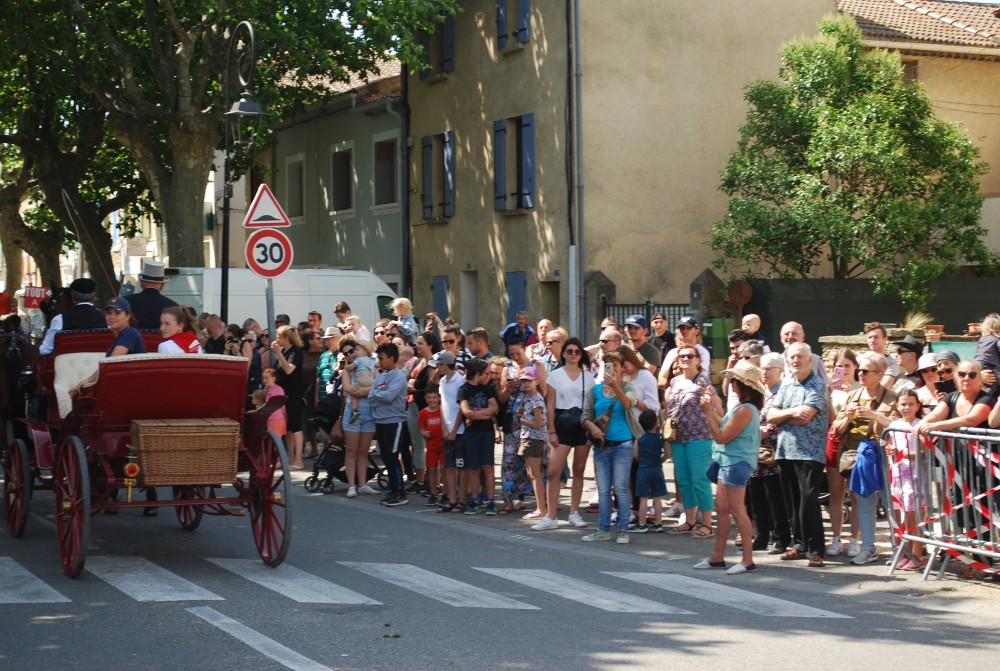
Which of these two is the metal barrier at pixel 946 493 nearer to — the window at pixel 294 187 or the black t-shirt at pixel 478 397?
the black t-shirt at pixel 478 397

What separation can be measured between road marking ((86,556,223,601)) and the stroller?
5.08m

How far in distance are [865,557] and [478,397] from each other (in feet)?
14.1

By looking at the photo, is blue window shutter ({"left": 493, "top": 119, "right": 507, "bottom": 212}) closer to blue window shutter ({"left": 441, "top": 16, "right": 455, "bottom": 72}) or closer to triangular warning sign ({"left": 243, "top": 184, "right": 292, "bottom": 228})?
blue window shutter ({"left": 441, "top": 16, "right": 455, "bottom": 72})

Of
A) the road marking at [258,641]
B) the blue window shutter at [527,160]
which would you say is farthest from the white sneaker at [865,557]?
the blue window shutter at [527,160]

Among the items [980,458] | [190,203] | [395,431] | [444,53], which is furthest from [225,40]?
[980,458]

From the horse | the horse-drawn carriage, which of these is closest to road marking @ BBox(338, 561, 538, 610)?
the horse-drawn carriage

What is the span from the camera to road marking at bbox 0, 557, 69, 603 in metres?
9.25

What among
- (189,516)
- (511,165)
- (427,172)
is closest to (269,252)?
(189,516)

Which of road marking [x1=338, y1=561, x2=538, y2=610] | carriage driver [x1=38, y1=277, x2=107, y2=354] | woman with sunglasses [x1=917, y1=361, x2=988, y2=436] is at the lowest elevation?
road marking [x1=338, y1=561, x2=538, y2=610]

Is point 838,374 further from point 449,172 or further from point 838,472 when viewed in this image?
point 449,172

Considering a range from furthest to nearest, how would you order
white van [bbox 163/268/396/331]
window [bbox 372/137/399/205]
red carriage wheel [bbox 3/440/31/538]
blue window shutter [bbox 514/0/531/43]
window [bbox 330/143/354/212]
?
window [bbox 330/143/354/212]
window [bbox 372/137/399/205]
blue window shutter [bbox 514/0/531/43]
white van [bbox 163/268/396/331]
red carriage wheel [bbox 3/440/31/538]

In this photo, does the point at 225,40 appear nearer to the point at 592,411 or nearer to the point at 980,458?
the point at 592,411

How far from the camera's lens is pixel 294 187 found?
42.4 metres

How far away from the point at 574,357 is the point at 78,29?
890 inches
